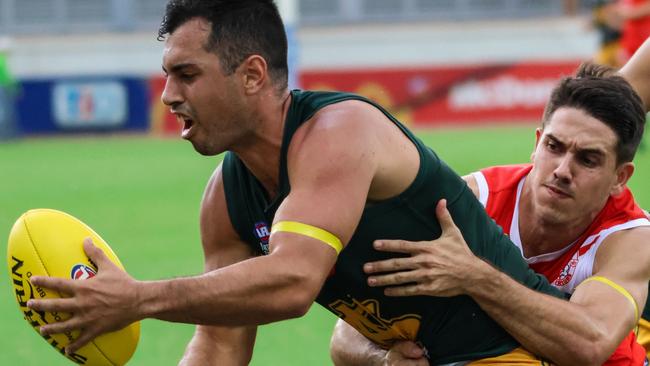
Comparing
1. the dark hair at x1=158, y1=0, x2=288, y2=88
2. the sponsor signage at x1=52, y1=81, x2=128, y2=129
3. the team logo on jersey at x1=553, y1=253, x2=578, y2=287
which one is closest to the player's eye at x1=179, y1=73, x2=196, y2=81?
the dark hair at x1=158, y1=0, x2=288, y2=88

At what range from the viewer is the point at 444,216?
12.4 ft

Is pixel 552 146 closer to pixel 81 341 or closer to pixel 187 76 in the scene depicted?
pixel 187 76

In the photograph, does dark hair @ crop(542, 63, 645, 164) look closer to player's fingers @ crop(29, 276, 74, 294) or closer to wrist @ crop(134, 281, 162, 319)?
wrist @ crop(134, 281, 162, 319)

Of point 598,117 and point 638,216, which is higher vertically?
point 598,117

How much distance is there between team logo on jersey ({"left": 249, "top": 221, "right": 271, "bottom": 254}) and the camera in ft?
13.0

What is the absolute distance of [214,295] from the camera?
3.32 m

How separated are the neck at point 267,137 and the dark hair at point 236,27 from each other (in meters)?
0.07

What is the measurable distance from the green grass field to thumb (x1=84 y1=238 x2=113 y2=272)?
9.12 feet

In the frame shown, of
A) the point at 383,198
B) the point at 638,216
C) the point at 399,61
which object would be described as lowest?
the point at 399,61

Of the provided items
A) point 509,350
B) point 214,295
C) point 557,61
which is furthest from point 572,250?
point 557,61

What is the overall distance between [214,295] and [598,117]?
5.67ft

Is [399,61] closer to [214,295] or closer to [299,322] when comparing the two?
[299,322]

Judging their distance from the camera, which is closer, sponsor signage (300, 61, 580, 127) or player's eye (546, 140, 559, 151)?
player's eye (546, 140, 559, 151)

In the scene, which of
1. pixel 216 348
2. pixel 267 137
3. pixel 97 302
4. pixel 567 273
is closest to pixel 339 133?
pixel 267 137
